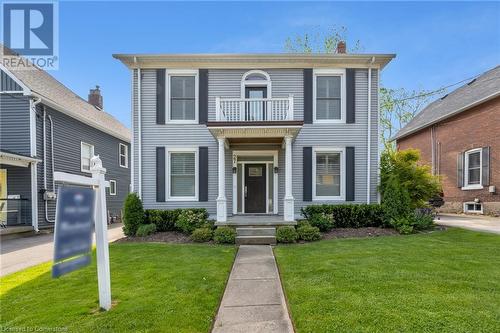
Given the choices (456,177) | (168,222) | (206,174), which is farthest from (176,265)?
(456,177)

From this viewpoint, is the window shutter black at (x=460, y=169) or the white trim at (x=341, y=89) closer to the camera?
the white trim at (x=341, y=89)

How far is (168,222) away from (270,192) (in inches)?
151

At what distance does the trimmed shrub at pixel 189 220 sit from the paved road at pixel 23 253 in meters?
3.43

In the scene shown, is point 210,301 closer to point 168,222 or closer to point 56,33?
point 168,222

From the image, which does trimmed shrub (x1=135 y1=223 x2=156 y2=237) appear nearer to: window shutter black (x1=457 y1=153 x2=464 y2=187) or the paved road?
the paved road

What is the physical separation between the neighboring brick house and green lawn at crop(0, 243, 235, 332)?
512 inches

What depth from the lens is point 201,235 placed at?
823 centimetres

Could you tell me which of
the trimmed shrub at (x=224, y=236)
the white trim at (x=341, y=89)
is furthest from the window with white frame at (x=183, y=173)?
the white trim at (x=341, y=89)

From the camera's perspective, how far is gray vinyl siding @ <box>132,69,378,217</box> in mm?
10312

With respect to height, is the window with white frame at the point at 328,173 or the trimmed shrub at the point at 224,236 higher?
the window with white frame at the point at 328,173

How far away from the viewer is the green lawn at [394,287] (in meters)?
3.11

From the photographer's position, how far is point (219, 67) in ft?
33.9

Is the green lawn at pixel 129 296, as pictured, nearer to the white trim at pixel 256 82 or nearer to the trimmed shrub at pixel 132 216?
the trimmed shrub at pixel 132 216

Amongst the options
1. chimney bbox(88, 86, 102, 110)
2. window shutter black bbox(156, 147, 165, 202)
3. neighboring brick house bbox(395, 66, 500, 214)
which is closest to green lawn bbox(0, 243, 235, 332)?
window shutter black bbox(156, 147, 165, 202)
